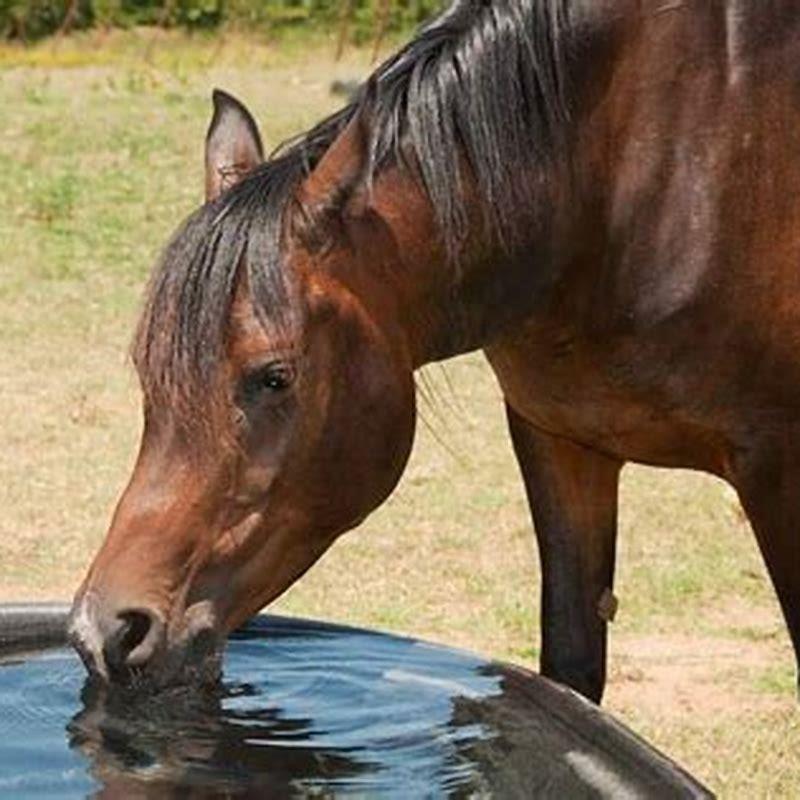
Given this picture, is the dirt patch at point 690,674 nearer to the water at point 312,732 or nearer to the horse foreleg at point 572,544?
the horse foreleg at point 572,544

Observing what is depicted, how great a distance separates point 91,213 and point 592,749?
8910 mm

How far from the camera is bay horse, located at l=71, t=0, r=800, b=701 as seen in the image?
126 inches

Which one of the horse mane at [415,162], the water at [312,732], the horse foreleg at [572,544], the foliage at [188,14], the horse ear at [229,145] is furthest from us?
the foliage at [188,14]

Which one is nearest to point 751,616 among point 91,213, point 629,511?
point 629,511

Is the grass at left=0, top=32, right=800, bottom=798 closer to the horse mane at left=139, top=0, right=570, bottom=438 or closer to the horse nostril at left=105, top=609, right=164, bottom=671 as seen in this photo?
the horse mane at left=139, top=0, right=570, bottom=438

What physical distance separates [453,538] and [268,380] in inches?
124

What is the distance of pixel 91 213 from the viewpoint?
11602 mm

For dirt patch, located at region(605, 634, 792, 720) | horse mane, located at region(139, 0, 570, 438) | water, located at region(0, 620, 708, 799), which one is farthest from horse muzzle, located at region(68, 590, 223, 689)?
dirt patch, located at region(605, 634, 792, 720)

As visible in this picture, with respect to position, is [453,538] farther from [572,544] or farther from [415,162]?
[415,162]

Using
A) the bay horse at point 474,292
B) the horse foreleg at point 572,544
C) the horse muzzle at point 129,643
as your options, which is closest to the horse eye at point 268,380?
the bay horse at point 474,292

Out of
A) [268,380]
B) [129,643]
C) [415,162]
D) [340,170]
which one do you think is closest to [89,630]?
[129,643]

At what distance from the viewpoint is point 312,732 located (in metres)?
3.38

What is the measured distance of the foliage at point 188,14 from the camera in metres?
16.9

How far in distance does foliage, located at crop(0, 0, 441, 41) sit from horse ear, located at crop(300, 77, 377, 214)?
42.6 ft
